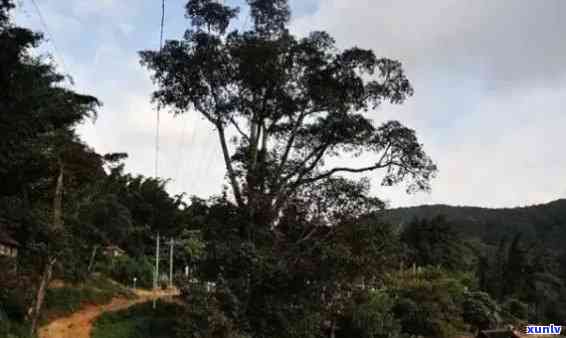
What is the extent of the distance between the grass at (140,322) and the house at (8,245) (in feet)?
13.0

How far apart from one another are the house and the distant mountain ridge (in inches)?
2483

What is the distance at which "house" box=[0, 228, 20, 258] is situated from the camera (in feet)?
65.2

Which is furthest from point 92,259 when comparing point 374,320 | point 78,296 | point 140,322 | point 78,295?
point 374,320

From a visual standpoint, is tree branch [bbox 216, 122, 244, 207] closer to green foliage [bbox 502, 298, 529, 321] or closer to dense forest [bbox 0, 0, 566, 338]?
dense forest [bbox 0, 0, 566, 338]

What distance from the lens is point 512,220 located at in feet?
330

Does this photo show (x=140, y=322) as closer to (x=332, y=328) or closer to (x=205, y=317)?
(x=205, y=317)

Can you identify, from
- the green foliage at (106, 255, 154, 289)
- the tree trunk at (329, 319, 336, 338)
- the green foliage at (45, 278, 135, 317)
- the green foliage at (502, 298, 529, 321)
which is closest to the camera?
Answer: the tree trunk at (329, 319, 336, 338)

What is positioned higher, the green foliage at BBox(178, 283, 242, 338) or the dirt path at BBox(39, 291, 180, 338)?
the green foliage at BBox(178, 283, 242, 338)

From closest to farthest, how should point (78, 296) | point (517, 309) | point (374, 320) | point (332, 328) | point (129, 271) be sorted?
1. point (332, 328)
2. point (374, 320)
3. point (78, 296)
4. point (129, 271)
5. point (517, 309)

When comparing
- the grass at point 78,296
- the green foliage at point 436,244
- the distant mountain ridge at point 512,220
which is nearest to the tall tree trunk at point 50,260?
the grass at point 78,296

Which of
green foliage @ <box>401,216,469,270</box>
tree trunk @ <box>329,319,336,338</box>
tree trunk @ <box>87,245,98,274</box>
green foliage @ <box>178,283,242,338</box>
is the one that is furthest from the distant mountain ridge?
green foliage @ <box>178,283,242,338</box>

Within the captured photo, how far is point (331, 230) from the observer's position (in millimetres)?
16344

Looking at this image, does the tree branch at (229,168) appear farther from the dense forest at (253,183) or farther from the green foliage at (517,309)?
the green foliage at (517,309)

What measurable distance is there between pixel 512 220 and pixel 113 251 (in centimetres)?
8047
